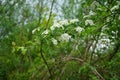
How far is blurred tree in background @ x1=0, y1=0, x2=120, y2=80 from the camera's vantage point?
389 centimetres

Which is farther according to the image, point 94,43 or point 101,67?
point 94,43

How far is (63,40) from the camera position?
12.4ft

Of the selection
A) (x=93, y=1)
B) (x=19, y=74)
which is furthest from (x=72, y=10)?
(x=93, y=1)

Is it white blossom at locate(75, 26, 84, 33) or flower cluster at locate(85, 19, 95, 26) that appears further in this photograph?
flower cluster at locate(85, 19, 95, 26)

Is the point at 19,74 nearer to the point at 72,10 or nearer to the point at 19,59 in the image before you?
the point at 19,59

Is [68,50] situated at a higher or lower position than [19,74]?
higher

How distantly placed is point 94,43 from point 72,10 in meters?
1.78

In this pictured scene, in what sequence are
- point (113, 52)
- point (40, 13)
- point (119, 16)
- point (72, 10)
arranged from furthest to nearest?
point (40, 13)
point (72, 10)
point (113, 52)
point (119, 16)

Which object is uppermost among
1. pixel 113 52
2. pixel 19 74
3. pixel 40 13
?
pixel 40 13

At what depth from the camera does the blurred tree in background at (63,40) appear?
12.8ft

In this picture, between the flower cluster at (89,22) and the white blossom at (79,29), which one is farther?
the flower cluster at (89,22)

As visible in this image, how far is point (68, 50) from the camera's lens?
254 inches

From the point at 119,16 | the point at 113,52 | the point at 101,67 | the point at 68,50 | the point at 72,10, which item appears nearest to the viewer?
the point at 119,16

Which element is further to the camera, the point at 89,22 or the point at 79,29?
the point at 89,22
